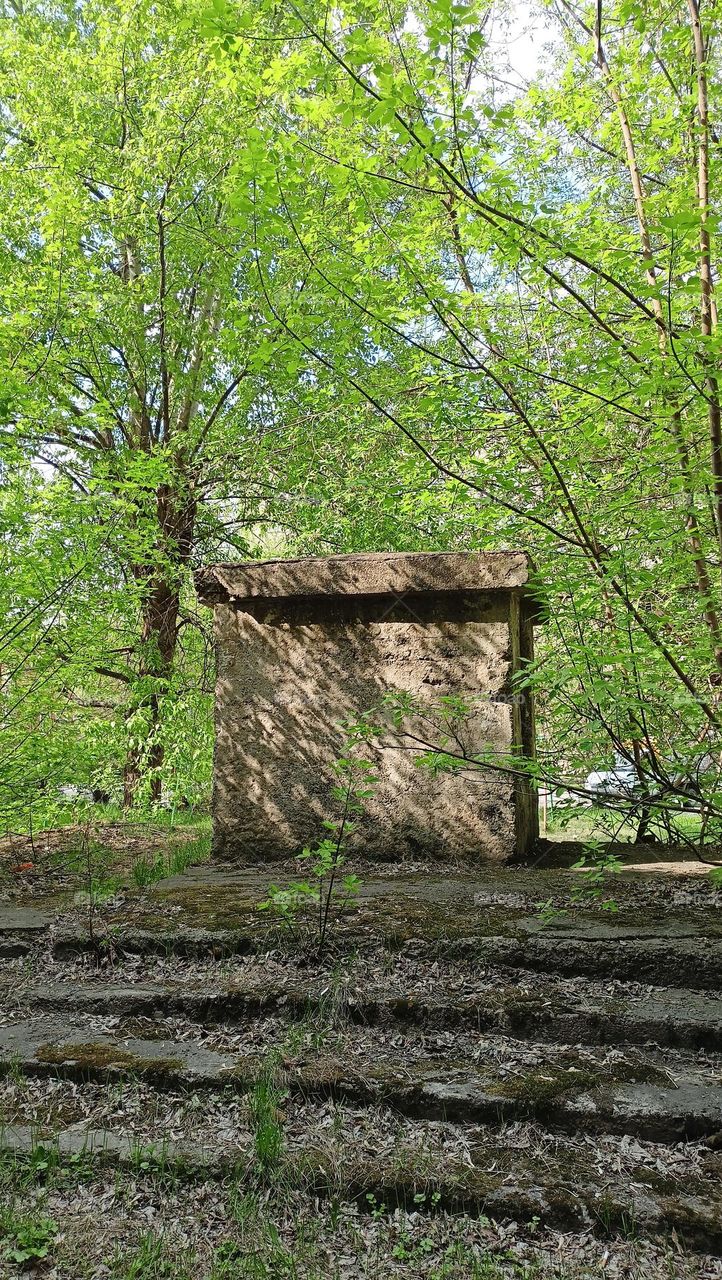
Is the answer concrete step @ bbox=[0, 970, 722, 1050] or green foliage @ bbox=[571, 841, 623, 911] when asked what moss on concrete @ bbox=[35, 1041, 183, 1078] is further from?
green foliage @ bbox=[571, 841, 623, 911]

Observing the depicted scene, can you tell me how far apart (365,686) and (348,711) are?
160mm

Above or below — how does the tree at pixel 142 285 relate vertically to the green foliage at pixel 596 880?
above

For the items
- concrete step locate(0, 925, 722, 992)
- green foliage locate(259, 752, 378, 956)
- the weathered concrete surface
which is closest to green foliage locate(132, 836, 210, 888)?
the weathered concrete surface

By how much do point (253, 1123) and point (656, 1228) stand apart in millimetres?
1032

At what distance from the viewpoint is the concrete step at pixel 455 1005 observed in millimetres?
2467

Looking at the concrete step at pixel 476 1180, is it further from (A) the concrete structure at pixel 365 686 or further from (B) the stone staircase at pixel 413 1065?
(A) the concrete structure at pixel 365 686

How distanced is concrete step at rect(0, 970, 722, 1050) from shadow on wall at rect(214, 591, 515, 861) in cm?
133

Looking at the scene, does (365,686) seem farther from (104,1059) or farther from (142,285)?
(142,285)

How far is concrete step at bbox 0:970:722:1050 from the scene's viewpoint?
2.47 m

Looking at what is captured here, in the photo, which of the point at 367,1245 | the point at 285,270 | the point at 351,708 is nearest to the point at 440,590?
the point at 351,708

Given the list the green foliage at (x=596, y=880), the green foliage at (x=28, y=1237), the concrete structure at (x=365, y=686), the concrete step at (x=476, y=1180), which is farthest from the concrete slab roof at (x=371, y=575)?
the green foliage at (x=28, y=1237)

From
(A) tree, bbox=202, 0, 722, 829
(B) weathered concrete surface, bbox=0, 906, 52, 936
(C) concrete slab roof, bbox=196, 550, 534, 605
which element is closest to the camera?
(A) tree, bbox=202, 0, 722, 829

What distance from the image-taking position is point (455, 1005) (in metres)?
2.66

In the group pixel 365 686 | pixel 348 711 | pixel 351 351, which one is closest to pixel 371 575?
pixel 365 686
